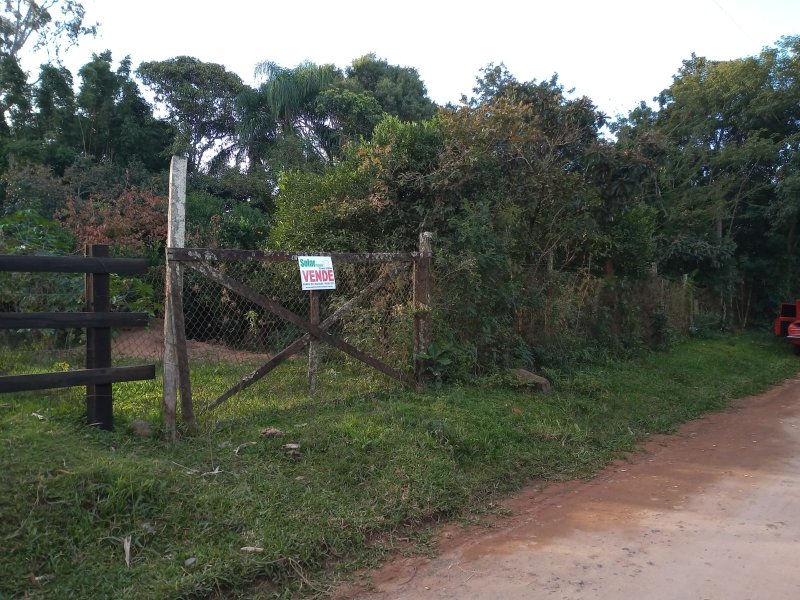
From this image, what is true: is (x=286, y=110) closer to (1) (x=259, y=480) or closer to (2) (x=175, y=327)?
(2) (x=175, y=327)

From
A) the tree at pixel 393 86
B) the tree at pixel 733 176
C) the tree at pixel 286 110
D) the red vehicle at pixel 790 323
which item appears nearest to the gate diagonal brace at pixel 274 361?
the tree at pixel 733 176

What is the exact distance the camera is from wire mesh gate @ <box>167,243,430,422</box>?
239 inches

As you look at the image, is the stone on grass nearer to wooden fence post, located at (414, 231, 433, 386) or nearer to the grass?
the grass

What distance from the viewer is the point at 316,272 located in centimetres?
652

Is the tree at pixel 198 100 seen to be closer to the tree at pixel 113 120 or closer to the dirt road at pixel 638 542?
the tree at pixel 113 120

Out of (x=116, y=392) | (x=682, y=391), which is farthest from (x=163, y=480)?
(x=682, y=391)

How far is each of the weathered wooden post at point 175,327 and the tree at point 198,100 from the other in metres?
19.0

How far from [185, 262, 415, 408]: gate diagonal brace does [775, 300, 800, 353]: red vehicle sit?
41.8 feet

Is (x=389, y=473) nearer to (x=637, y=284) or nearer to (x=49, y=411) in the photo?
(x=49, y=411)

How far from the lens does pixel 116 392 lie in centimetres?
672

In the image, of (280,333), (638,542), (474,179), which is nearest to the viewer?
(638,542)

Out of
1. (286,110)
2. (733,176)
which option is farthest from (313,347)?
(286,110)

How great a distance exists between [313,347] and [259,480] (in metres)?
2.08

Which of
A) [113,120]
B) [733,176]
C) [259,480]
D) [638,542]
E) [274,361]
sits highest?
[113,120]
